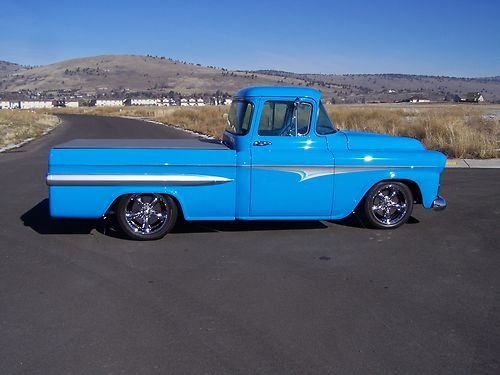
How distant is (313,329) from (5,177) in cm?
970

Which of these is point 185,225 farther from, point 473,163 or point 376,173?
point 473,163

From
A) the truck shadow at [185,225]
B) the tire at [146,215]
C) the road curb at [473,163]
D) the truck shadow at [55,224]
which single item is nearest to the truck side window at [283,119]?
the truck shadow at [185,225]

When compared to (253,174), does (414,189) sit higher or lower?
lower

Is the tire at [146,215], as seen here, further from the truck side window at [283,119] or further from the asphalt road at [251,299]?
the truck side window at [283,119]

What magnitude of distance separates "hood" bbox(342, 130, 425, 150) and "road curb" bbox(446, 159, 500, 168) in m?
Answer: 7.13

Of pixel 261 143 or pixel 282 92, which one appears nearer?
pixel 261 143

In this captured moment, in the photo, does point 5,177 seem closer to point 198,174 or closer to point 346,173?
point 198,174

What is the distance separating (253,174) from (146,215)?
1.46 metres

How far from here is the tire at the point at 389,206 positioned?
24.5 ft

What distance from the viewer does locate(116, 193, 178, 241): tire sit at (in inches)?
271

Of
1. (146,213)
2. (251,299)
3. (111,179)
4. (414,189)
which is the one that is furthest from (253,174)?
(414,189)

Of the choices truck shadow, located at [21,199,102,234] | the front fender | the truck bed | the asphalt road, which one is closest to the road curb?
the asphalt road

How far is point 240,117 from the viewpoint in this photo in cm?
744

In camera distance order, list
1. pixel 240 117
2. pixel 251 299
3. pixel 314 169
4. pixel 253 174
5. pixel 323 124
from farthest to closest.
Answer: pixel 240 117 < pixel 323 124 < pixel 314 169 < pixel 253 174 < pixel 251 299
